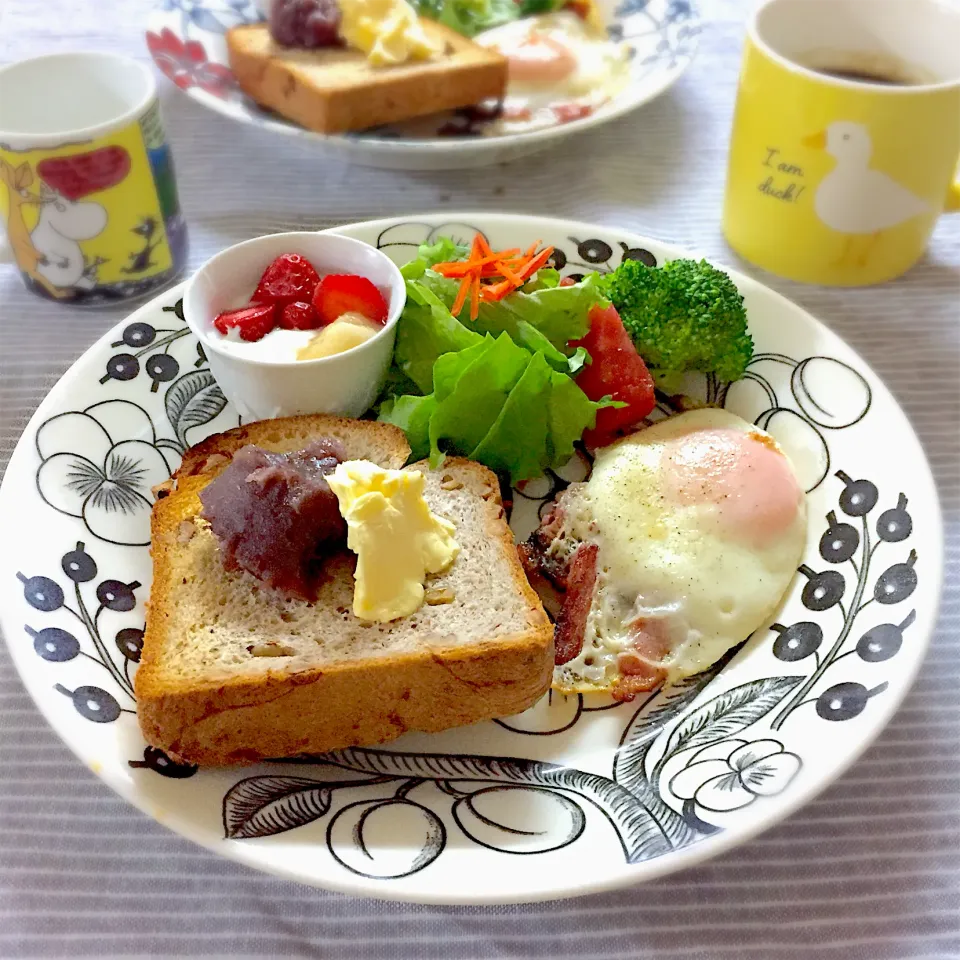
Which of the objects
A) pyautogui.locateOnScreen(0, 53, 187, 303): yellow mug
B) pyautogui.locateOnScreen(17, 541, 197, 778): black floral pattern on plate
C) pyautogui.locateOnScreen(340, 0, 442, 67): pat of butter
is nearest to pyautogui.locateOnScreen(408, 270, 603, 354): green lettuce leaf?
pyautogui.locateOnScreen(0, 53, 187, 303): yellow mug

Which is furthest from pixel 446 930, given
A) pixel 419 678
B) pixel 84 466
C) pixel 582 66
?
pixel 582 66

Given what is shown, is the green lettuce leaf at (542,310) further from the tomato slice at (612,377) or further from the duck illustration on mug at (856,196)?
the duck illustration on mug at (856,196)

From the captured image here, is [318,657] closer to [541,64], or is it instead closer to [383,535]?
[383,535]

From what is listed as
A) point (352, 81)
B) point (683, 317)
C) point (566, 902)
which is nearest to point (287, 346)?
point (683, 317)

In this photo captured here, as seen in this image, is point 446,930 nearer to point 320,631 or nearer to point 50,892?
point 320,631

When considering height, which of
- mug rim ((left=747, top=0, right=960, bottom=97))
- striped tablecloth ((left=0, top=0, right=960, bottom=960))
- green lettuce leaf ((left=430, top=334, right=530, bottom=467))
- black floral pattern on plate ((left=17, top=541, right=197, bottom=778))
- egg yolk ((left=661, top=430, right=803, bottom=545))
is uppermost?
mug rim ((left=747, top=0, right=960, bottom=97))

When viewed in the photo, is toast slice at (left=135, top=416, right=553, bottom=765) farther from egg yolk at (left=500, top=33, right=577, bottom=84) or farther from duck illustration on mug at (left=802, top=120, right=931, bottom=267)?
egg yolk at (left=500, top=33, right=577, bottom=84)
